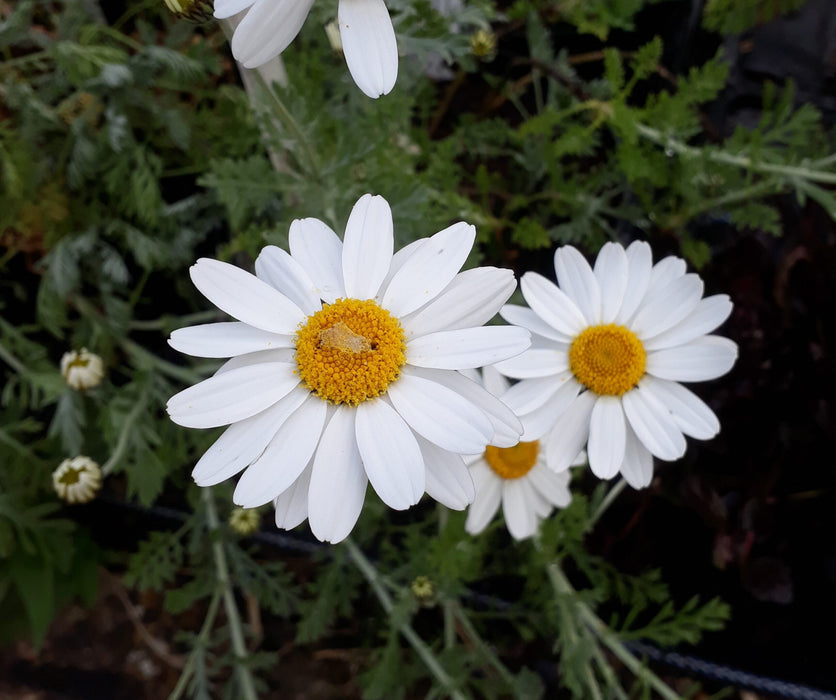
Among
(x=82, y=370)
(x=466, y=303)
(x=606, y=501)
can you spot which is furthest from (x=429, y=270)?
(x=82, y=370)

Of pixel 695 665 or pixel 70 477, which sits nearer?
pixel 70 477

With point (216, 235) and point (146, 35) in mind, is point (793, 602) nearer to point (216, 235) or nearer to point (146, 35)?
A: point (216, 235)

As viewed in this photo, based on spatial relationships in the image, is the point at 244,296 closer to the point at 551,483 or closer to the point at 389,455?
the point at 389,455

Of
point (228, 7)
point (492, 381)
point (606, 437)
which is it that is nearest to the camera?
point (228, 7)

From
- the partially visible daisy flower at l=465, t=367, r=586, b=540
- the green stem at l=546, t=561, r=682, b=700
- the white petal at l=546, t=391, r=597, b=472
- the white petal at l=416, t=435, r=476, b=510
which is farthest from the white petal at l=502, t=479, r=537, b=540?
the white petal at l=416, t=435, r=476, b=510

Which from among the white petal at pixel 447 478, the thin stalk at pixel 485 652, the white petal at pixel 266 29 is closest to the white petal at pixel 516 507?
the thin stalk at pixel 485 652

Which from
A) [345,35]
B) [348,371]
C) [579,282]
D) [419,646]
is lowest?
[419,646]

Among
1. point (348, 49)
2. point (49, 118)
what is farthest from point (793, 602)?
point (49, 118)

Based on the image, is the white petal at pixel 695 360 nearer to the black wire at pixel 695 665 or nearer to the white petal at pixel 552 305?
the white petal at pixel 552 305
